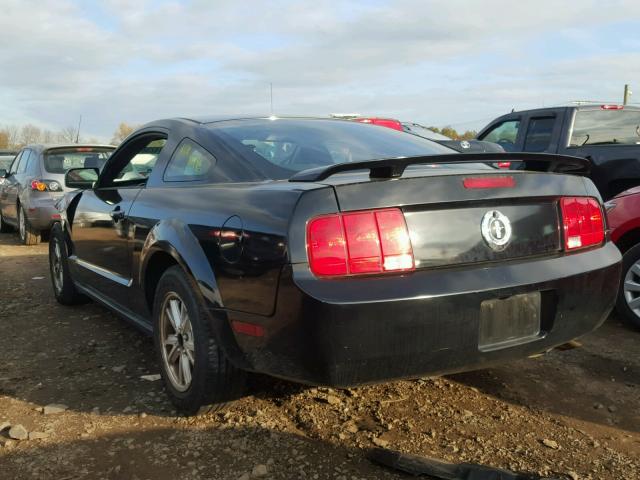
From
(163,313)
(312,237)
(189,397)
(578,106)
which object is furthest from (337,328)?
(578,106)

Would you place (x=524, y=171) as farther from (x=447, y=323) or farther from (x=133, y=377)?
(x=133, y=377)

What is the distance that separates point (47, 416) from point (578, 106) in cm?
637

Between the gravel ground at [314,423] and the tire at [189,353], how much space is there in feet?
0.43

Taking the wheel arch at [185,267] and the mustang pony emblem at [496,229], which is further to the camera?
the wheel arch at [185,267]

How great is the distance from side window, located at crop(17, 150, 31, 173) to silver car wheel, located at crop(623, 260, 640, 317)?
8.29m

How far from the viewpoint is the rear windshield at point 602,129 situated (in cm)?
685

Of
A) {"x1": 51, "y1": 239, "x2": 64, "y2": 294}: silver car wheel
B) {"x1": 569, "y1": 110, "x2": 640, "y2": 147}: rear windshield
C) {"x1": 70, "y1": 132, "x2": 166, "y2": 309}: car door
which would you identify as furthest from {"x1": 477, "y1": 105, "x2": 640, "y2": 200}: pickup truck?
{"x1": 51, "y1": 239, "x2": 64, "y2": 294}: silver car wheel

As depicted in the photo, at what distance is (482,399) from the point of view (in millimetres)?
3076

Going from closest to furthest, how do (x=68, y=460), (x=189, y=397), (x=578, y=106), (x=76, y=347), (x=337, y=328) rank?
(x=337, y=328) → (x=68, y=460) → (x=189, y=397) → (x=76, y=347) → (x=578, y=106)

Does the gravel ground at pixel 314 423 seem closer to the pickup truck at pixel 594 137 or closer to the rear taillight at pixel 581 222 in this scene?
the rear taillight at pixel 581 222

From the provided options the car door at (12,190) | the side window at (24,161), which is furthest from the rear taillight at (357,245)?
the car door at (12,190)

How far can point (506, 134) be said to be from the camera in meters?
7.93

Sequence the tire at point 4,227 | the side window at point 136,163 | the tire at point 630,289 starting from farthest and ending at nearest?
1. the tire at point 4,227
2. the tire at point 630,289
3. the side window at point 136,163

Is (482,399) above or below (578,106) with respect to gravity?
below
